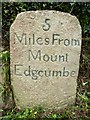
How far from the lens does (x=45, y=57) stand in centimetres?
294

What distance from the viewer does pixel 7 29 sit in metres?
4.06

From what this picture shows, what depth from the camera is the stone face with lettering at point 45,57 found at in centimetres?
286

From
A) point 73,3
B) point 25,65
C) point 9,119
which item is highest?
point 73,3

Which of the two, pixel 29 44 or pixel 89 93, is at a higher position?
pixel 29 44

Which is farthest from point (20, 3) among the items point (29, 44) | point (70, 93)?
point (70, 93)

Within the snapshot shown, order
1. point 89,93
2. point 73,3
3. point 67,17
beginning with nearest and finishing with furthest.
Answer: point 67,17
point 89,93
point 73,3

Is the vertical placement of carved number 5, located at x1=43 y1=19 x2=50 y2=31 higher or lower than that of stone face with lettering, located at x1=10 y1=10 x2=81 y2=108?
higher

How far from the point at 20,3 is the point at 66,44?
1136 mm

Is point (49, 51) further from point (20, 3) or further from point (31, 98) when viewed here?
Answer: point (20, 3)

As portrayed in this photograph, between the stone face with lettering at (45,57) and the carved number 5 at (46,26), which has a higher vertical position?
the carved number 5 at (46,26)

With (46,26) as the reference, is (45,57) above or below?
below

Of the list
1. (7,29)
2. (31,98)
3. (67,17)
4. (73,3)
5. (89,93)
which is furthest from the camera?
(7,29)

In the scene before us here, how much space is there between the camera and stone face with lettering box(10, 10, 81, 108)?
9.38ft

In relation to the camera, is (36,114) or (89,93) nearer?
(36,114)
